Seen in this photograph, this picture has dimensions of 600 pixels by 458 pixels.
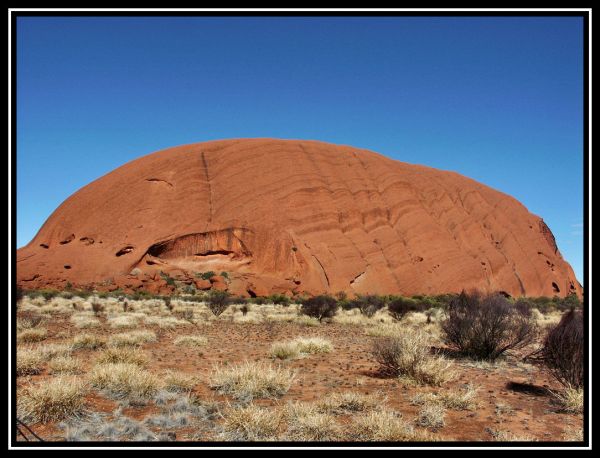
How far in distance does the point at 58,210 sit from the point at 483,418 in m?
66.4

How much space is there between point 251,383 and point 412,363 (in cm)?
312

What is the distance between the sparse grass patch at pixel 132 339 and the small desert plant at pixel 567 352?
9621mm

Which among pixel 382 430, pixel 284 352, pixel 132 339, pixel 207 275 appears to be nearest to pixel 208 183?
pixel 207 275

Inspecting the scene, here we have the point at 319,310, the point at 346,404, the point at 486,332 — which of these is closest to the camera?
the point at 346,404

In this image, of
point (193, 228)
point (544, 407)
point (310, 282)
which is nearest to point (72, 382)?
point (544, 407)

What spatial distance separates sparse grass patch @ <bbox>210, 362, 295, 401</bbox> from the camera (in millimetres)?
7086

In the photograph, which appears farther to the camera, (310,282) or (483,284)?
(483,284)

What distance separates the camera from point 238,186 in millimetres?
56094

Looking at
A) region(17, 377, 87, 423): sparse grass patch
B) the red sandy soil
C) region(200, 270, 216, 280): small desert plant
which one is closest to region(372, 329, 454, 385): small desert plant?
the red sandy soil

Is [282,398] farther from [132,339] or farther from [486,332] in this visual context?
[132,339]

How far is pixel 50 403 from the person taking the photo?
19.2 ft

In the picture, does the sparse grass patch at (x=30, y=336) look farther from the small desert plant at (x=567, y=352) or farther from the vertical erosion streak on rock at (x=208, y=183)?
the vertical erosion streak on rock at (x=208, y=183)
